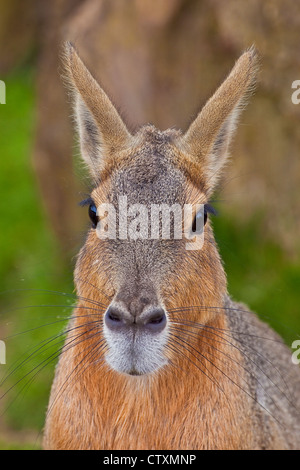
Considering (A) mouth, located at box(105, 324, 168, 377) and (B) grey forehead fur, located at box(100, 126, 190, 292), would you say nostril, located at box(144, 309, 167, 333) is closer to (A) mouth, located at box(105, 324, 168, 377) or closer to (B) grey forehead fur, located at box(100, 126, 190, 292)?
(A) mouth, located at box(105, 324, 168, 377)

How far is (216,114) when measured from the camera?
501cm

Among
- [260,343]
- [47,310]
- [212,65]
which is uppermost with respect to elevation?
[212,65]

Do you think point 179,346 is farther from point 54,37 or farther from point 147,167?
point 54,37

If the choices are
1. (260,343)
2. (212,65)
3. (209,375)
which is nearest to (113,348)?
(209,375)

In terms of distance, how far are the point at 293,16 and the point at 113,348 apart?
536 centimetres

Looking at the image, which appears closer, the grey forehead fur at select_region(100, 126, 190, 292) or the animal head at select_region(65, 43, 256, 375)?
the animal head at select_region(65, 43, 256, 375)

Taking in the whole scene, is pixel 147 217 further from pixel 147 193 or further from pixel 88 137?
pixel 88 137

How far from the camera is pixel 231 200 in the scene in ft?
29.7

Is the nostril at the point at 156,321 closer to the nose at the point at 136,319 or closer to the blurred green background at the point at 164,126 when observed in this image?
the nose at the point at 136,319

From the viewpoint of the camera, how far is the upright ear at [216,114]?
501 cm

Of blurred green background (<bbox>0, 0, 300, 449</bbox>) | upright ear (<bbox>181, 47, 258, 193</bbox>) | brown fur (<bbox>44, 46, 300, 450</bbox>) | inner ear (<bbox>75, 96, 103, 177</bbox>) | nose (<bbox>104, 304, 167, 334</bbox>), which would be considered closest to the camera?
nose (<bbox>104, 304, 167, 334</bbox>)

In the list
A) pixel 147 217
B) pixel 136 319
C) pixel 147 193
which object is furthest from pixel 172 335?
pixel 147 193

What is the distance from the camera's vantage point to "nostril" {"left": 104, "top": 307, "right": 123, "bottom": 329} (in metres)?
4.15

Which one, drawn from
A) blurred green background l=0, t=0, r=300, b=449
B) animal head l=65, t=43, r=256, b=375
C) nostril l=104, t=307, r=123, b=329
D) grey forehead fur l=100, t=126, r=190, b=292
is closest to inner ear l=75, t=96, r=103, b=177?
animal head l=65, t=43, r=256, b=375
